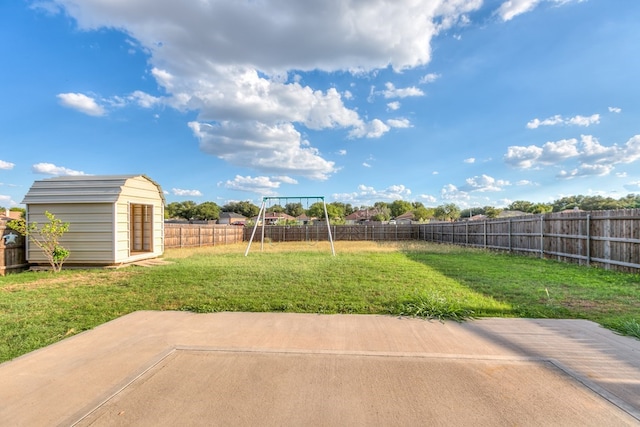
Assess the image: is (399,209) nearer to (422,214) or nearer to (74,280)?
(422,214)

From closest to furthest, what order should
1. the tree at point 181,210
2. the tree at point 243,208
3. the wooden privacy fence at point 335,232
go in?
the wooden privacy fence at point 335,232 → the tree at point 181,210 → the tree at point 243,208

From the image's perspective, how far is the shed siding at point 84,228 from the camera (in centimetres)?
898

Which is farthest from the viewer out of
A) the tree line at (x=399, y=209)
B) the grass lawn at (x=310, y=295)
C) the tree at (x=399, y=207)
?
the tree at (x=399, y=207)

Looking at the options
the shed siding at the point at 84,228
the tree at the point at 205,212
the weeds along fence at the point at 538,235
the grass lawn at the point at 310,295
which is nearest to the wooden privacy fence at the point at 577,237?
the weeds along fence at the point at 538,235

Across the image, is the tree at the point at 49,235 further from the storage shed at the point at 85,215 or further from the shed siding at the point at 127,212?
the shed siding at the point at 127,212

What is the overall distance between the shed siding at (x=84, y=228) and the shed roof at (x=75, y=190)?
0.19 m

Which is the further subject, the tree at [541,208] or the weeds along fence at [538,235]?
the tree at [541,208]

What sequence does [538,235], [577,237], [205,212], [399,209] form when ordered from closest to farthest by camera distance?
1. [577,237]
2. [538,235]
3. [205,212]
4. [399,209]

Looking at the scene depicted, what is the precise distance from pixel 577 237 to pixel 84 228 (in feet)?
48.4

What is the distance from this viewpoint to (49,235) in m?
8.55

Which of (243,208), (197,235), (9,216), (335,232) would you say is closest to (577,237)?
(197,235)

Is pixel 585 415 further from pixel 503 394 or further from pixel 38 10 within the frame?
pixel 38 10

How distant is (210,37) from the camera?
960 centimetres

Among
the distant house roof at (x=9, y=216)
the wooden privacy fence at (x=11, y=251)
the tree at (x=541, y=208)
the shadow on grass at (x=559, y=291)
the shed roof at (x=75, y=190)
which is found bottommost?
the shadow on grass at (x=559, y=291)
